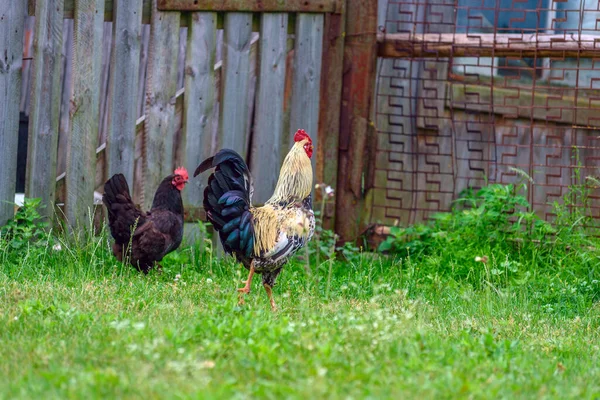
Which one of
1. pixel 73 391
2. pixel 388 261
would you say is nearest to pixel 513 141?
pixel 388 261

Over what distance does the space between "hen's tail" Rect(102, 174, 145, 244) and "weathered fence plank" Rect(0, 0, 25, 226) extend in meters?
0.79

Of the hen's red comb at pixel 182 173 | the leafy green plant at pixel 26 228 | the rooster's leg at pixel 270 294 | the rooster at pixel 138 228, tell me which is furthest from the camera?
the hen's red comb at pixel 182 173

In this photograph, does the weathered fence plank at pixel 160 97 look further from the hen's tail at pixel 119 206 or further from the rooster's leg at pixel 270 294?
the rooster's leg at pixel 270 294

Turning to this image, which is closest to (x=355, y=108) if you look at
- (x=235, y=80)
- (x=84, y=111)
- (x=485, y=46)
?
(x=235, y=80)

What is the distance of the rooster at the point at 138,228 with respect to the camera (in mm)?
6551

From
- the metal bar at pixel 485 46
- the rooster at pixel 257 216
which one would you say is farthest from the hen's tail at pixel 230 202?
the metal bar at pixel 485 46

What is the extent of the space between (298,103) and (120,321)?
3547mm

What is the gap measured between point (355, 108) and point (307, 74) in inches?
20.9

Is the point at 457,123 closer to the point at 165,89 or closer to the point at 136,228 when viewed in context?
the point at 165,89

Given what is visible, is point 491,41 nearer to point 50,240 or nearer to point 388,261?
point 388,261

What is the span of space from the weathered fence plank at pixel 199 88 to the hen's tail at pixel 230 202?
1338mm

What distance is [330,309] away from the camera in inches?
220

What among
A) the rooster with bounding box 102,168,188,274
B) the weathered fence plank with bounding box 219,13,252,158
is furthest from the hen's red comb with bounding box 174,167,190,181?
the weathered fence plank with bounding box 219,13,252,158

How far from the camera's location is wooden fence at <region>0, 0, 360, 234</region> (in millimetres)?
6680
